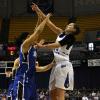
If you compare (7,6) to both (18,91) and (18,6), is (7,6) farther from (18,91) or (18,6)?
(18,91)

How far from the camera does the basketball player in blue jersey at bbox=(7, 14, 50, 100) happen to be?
6.07 m

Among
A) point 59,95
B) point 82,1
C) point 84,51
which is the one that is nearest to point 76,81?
point 84,51

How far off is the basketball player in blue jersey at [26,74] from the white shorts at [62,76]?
55cm

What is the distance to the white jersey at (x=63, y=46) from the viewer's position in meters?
6.42

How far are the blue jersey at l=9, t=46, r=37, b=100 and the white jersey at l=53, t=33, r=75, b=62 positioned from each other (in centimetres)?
55

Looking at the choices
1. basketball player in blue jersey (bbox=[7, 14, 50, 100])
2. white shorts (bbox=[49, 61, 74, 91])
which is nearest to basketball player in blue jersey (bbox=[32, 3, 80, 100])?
white shorts (bbox=[49, 61, 74, 91])

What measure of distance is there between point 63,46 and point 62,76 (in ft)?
1.66

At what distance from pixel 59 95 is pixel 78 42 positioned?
41.8 ft

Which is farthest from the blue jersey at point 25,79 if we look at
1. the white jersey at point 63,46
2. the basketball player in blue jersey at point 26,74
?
the white jersey at point 63,46

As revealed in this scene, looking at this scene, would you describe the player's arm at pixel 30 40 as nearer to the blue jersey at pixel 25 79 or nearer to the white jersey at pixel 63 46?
the blue jersey at pixel 25 79

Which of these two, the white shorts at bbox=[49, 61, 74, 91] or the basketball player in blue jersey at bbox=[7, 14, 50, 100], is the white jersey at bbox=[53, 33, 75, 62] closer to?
the white shorts at bbox=[49, 61, 74, 91]

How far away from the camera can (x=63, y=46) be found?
256 inches

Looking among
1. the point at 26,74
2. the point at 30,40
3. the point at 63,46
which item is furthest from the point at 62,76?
the point at 30,40

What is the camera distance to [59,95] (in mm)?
6590
